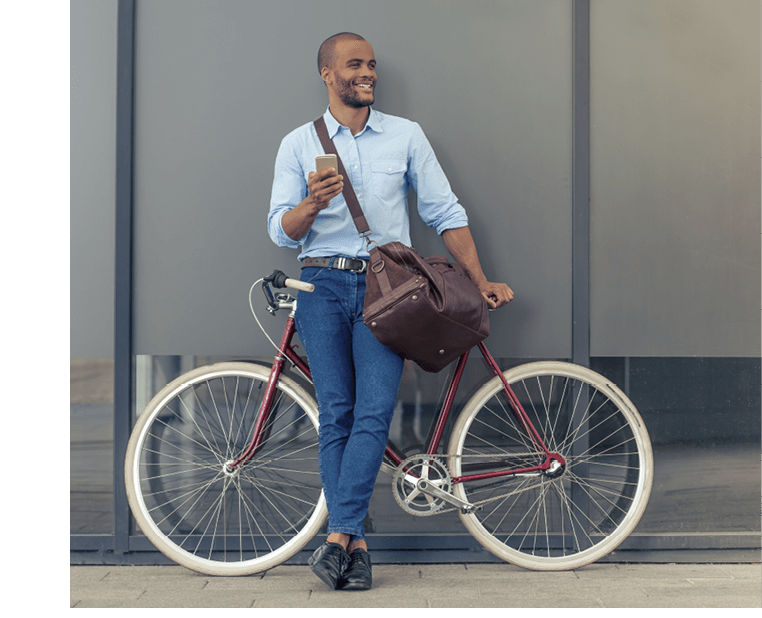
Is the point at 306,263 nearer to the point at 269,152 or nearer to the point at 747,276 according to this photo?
the point at 269,152

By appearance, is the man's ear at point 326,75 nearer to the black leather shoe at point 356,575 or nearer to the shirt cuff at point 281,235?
the shirt cuff at point 281,235

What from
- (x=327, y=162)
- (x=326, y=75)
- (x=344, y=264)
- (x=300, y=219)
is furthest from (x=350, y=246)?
(x=326, y=75)

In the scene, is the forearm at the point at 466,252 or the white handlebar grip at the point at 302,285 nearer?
the white handlebar grip at the point at 302,285

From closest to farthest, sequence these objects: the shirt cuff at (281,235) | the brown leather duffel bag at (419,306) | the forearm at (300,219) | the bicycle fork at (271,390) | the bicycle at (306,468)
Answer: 1. the brown leather duffel bag at (419,306)
2. the forearm at (300,219)
3. the shirt cuff at (281,235)
4. the bicycle fork at (271,390)
5. the bicycle at (306,468)

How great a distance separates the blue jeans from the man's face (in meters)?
0.68

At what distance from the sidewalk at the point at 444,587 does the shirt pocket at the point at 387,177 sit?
1.46m

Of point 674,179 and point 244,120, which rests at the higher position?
point 244,120

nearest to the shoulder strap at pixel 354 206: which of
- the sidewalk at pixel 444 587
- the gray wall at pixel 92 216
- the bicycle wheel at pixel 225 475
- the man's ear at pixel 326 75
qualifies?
the man's ear at pixel 326 75

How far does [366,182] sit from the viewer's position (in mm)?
2523

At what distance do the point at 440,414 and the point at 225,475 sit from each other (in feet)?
3.02

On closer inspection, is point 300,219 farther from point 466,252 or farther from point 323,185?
point 466,252

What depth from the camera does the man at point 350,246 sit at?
235cm

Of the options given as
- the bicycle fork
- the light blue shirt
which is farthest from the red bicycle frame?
the light blue shirt

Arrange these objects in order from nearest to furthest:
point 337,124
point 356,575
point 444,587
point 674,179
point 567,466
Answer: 1. point 356,575
2. point 444,587
3. point 337,124
4. point 567,466
5. point 674,179
